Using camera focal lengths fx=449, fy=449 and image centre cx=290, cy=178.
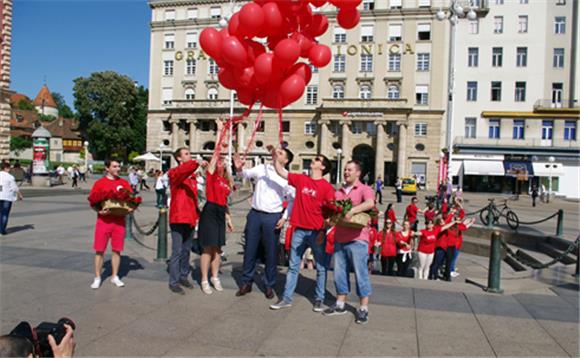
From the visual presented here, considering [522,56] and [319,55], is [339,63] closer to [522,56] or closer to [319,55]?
[522,56]

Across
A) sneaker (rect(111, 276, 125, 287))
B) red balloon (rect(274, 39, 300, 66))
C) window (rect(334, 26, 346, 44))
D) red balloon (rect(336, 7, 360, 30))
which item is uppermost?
window (rect(334, 26, 346, 44))

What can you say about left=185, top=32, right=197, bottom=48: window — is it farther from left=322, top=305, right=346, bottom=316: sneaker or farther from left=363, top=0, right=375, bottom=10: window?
left=322, top=305, right=346, bottom=316: sneaker

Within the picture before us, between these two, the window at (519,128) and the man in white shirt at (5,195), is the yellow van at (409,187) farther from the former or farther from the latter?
the man in white shirt at (5,195)

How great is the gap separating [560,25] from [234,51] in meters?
47.0

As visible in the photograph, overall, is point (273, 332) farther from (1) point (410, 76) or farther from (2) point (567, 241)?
(1) point (410, 76)

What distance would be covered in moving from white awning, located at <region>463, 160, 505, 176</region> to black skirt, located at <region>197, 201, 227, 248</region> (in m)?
40.2

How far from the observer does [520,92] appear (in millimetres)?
43406

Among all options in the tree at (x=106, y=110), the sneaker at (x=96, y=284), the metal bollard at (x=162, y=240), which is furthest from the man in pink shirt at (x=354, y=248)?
the tree at (x=106, y=110)

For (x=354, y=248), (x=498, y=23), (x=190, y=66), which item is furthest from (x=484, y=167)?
(x=354, y=248)

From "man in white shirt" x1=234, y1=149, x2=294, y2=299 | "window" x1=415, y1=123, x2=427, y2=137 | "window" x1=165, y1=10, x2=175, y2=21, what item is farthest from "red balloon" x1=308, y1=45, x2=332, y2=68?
"window" x1=165, y1=10, x2=175, y2=21

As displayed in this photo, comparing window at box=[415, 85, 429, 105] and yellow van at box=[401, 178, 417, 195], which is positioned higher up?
window at box=[415, 85, 429, 105]

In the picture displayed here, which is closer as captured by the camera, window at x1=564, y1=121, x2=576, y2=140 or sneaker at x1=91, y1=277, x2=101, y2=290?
sneaker at x1=91, y1=277, x2=101, y2=290

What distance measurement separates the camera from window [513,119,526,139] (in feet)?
141

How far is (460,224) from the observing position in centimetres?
963
